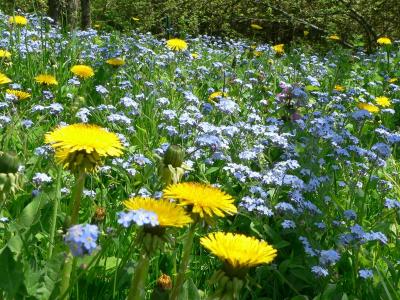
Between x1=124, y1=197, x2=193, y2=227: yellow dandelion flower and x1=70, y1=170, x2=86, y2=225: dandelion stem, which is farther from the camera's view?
x1=70, y1=170, x2=86, y2=225: dandelion stem

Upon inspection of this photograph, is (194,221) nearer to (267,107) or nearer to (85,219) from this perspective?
(85,219)

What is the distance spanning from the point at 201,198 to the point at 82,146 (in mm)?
307

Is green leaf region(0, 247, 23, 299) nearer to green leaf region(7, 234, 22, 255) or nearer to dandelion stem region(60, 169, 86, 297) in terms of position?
dandelion stem region(60, 169, 86, 297)

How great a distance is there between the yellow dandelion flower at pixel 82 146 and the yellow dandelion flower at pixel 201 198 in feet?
0.58

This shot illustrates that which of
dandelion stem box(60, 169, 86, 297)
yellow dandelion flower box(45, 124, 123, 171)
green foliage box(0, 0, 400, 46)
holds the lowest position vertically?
green foliage box(0, 0, 400, 46)

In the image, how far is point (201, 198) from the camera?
127 cm

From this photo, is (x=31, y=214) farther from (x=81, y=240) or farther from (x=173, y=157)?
(x=81, y=240)

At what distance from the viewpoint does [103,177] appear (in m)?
2.79

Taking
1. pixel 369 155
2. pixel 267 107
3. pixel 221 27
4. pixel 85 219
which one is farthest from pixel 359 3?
pixel 85 219

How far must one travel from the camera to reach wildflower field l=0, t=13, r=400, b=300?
1.27m

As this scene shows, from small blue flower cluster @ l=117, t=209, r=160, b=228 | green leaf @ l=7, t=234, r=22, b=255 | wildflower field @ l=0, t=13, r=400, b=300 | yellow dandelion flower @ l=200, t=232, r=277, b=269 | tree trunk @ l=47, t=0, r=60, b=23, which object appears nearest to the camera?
small blue flower cluster @ l=117, t=209, r=160, b=228

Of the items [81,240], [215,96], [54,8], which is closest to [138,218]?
[81,240]

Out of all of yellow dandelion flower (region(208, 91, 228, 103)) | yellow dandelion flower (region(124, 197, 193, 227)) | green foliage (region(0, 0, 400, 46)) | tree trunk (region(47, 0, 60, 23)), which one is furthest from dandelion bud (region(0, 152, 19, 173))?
green foliage (region(0, 0, 400, 46))

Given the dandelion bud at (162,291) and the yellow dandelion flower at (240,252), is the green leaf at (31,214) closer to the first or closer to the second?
the dandelion bud at (162,291)
